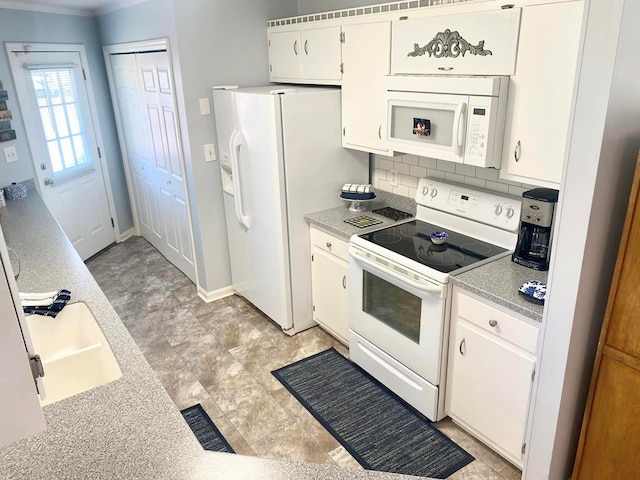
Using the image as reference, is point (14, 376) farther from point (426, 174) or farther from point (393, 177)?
point (393, 177)

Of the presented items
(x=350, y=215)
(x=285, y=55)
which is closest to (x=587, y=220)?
(x=350, y=215)

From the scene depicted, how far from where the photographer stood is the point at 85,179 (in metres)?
4.81

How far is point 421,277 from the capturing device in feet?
7.72

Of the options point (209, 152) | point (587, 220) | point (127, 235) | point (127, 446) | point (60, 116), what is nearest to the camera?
point (127, 446)

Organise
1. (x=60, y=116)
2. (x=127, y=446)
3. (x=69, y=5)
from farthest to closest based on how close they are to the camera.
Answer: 1. (x=60, y=116)
2. (x=69, y=5)
3. (x=127, y=446)

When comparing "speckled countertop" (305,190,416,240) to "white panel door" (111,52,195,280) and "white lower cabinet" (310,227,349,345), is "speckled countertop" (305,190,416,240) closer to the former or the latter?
"white lower cabinet" (310,227,349,345)

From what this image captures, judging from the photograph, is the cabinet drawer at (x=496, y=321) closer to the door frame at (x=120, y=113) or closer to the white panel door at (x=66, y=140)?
the door frame at (x=120, y=113)

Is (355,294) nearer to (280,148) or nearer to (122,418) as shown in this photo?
(280,148)

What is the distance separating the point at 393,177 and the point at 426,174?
0.31m

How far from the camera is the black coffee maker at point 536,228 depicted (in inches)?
86.4

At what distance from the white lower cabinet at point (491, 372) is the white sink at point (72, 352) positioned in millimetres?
1509

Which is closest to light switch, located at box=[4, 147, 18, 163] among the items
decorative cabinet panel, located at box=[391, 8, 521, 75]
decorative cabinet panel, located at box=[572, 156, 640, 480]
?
decorative cabinet panel, located at box=[391, 8, 521, 75]

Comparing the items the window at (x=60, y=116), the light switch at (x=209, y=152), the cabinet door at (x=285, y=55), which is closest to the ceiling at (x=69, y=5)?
the window at (x=60, y=116)

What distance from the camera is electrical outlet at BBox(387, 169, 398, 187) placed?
3312 mm
